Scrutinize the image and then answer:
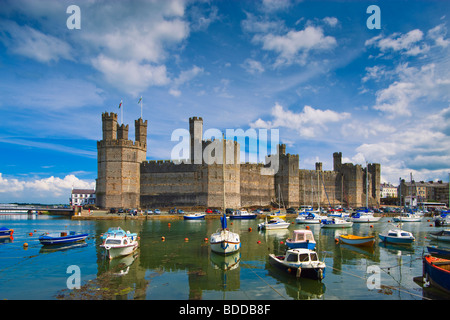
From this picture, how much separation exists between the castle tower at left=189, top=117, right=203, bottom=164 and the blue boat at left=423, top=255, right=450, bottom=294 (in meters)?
49.1

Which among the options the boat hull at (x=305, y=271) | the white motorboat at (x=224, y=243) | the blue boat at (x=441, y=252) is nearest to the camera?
the boat hull at (x=305, y=271)

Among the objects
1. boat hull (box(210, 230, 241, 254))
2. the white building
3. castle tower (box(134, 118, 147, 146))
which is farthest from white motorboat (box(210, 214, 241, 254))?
the white building

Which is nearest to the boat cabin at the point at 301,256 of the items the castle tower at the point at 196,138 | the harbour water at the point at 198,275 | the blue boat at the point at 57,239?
the harbour water at the point at 198,275

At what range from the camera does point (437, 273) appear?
14641mm

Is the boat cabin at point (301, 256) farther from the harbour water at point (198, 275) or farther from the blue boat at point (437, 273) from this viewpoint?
the blue boat at point (437, 273)

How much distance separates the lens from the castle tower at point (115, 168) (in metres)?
58.6

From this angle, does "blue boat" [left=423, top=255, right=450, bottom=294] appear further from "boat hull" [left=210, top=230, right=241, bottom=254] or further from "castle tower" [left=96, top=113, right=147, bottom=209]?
"castle tower" [left=96, top=113, right=147, bottom=209]

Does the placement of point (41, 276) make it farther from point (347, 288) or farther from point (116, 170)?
point (116, 170)

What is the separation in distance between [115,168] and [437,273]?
5337cm

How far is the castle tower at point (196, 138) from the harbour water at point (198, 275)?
36.3 metres

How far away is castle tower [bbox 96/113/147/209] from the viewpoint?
192 ft

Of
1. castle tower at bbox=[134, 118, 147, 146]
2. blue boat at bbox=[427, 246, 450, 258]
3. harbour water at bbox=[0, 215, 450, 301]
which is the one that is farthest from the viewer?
castle tower at bbox=[134, 118, 147, 146]
